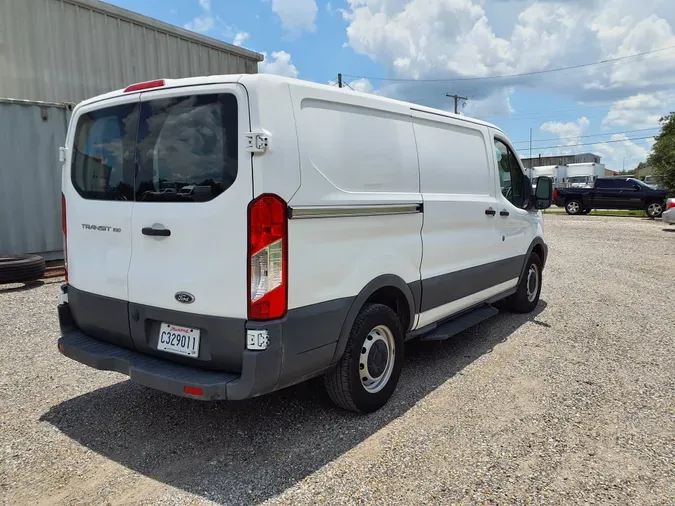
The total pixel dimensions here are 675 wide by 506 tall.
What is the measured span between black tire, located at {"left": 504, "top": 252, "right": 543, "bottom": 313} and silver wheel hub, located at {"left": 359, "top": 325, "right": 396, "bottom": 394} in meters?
3.02

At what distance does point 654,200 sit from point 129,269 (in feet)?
83.3

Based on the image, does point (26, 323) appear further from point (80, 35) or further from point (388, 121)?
point (80, 35)

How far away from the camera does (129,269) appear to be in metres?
3.21

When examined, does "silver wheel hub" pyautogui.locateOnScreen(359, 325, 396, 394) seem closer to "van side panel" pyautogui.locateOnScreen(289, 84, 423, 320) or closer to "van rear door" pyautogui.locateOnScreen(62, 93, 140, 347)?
"van side panel" pyautogui.locateOnScreen(289, 84, 423, 320)

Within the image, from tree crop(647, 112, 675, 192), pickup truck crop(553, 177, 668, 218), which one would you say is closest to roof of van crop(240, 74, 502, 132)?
pickup truck crop(553, 177, 668, 218)

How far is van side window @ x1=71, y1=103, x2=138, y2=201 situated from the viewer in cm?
324

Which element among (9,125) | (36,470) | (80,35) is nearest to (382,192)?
(36,470)

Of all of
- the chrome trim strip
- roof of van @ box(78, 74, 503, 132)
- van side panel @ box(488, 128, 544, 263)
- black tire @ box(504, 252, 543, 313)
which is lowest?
black tire @ box(504, 252, 543, 313)

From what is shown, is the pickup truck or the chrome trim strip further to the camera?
the pickup truck

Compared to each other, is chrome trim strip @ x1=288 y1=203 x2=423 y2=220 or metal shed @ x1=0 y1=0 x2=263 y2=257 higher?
metal shed @ x1=0 y1=0 x2=263 y2=257

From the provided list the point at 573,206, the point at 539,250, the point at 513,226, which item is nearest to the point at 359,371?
the point at 513,226

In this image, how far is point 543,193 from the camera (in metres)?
6.12

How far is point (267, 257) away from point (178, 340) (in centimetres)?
79

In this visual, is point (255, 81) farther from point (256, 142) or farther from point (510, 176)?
point (510, 176)
